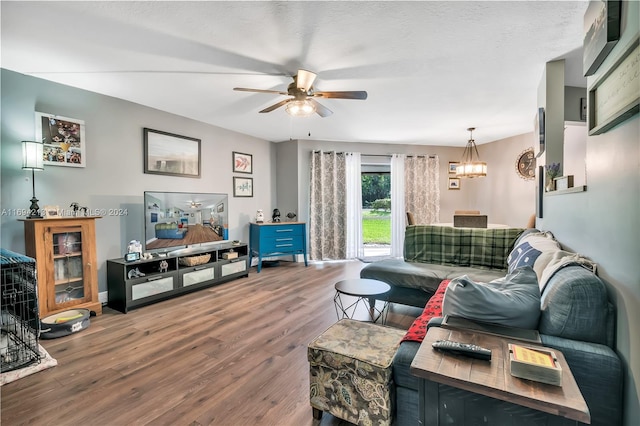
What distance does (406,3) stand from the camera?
179 centimetres

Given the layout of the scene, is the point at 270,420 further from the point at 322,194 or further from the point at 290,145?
the point at 290,145

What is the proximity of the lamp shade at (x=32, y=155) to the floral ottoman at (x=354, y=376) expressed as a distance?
292cm

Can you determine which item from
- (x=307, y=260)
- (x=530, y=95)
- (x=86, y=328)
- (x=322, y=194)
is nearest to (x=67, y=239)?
(x=86, y=328)

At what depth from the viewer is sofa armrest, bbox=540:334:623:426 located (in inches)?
43.4

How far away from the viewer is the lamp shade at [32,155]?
2549mm

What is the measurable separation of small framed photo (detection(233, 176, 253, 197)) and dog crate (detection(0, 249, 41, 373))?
2.94m

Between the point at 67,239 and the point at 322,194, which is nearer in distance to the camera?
the point at 67,239

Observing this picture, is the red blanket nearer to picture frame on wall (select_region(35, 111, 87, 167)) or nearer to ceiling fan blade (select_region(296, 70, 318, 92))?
ceiling fan blade (select_region(296, 70, 318, 92))

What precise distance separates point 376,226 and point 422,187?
129 centimetres

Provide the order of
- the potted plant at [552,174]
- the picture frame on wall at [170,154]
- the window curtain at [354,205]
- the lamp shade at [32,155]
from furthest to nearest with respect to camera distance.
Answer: the window curtain at [354,205] → the picture frame on wall at [170,154] → the lamp shade at [32,155] → the potted plant at [552,174]

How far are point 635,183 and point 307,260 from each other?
15.7ft

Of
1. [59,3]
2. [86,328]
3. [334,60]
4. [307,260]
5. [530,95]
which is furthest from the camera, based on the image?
[307,260]

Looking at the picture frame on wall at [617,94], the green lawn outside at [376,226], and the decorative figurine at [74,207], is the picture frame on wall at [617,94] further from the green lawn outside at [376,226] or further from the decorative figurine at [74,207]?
the green lawn outside at [376,226]

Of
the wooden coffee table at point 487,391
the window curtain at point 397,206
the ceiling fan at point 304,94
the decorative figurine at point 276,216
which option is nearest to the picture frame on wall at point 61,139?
the ceiling fan at point 304,94
